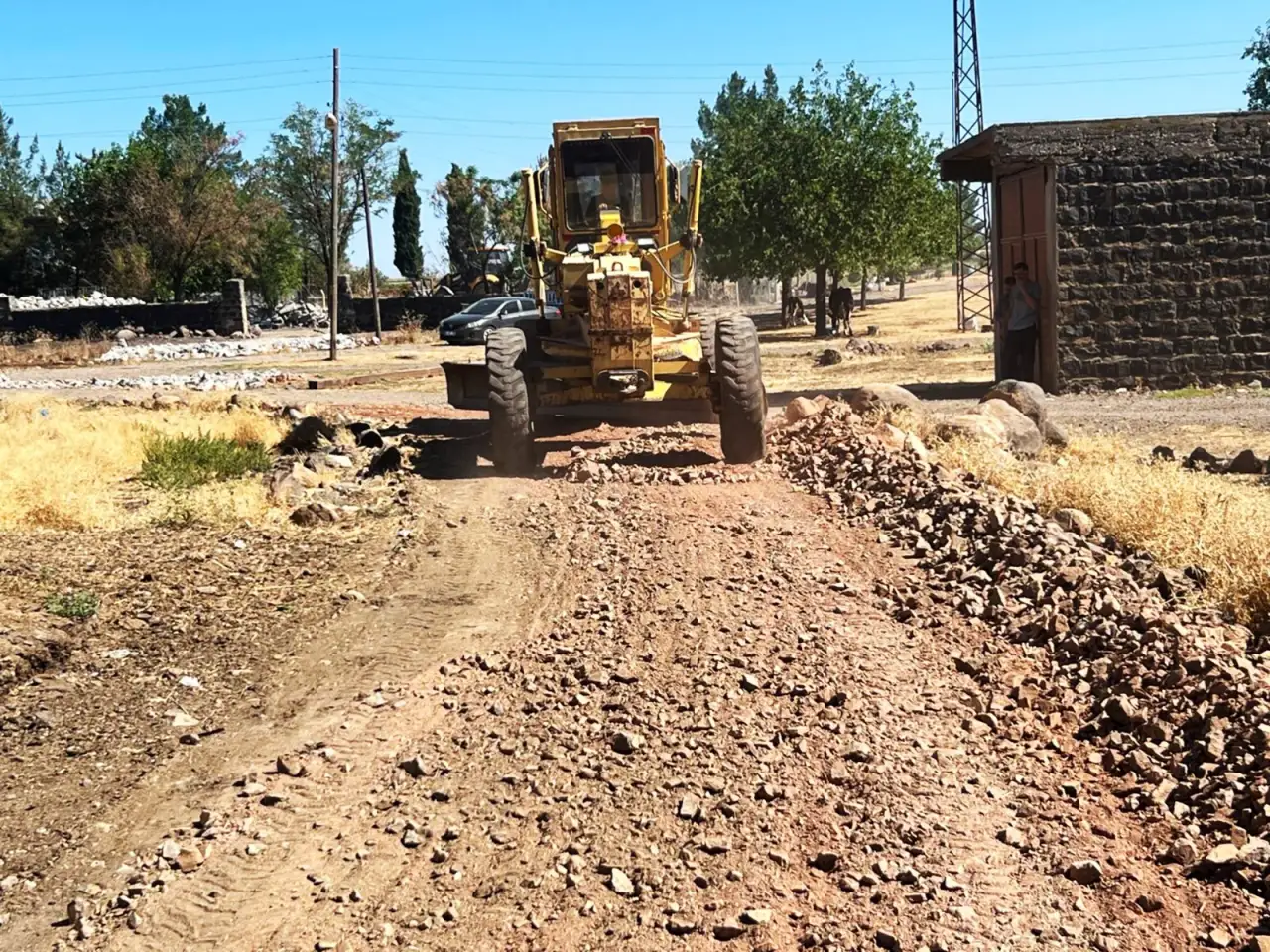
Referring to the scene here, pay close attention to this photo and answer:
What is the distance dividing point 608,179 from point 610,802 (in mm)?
9665

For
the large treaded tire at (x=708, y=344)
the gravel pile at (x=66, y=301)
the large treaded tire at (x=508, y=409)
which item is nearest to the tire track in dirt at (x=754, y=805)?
the large treaded tire at (x=508, y=409)

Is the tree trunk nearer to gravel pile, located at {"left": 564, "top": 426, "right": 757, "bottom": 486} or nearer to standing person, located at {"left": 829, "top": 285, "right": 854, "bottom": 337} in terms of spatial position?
→ standing person, located at {"left": 829, "top": 285, "right": 854, "bottom": 337}

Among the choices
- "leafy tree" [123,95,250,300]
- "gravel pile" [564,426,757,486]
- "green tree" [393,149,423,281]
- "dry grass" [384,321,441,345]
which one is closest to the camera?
"gravel pile" [564,426,757,486]

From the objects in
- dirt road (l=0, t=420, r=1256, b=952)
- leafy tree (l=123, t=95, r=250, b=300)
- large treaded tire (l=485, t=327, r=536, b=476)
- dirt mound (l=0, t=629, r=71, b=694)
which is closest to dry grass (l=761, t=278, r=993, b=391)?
large treaded tire (l=485, t=327, r=536, b=476)

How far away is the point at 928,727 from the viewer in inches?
225

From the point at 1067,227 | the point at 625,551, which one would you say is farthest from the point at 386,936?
the point at 1067,227

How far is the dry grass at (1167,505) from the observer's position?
24.1ft

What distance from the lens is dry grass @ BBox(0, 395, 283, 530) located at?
34.6ft

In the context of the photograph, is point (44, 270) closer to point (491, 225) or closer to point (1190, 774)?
point (491, 225)

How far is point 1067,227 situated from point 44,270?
52.6 m

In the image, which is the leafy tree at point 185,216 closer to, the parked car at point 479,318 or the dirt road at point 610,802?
the parked car at point 479,318

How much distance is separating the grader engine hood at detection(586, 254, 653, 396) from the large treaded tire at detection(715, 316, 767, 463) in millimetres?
679

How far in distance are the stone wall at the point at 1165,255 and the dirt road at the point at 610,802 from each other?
12.0 m

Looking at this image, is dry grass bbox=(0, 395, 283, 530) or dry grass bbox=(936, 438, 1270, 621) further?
dry grass bbox=(0, 395, 283, 530)
